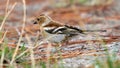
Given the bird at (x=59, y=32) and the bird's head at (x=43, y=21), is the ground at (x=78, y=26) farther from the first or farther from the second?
the bird's head at (x=43, y=21)

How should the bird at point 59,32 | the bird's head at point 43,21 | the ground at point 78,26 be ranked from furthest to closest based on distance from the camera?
the bird's head at point 43,21, the bird at point 59,32, the ground at point 78,26

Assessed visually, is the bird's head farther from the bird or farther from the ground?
the ground

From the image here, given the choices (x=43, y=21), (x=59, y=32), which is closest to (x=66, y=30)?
(x=59, y=32)

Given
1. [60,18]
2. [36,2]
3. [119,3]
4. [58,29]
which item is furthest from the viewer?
[36,2]

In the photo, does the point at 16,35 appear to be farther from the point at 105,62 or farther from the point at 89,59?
the point at 105,62

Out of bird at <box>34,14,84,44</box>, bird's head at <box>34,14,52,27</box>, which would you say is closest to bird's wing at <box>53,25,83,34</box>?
bird at <box>34,14,84,44</box>

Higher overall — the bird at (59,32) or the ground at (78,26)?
the bird at (59,32)

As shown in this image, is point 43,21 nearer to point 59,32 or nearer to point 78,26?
point 59,32

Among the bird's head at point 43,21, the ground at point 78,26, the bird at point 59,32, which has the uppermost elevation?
the bird's head at point 43,21

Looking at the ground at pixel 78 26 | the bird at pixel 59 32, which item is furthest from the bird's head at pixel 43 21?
the ground at pixel 78 26

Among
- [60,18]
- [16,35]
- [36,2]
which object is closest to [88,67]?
[16,35]

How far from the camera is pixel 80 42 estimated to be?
21.5ft

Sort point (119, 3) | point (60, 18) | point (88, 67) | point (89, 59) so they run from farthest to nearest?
1. point (119, 3)
2. point (60, 18)
3. point (89, 59)
4. point (88, 67)

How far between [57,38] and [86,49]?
1.88ft
